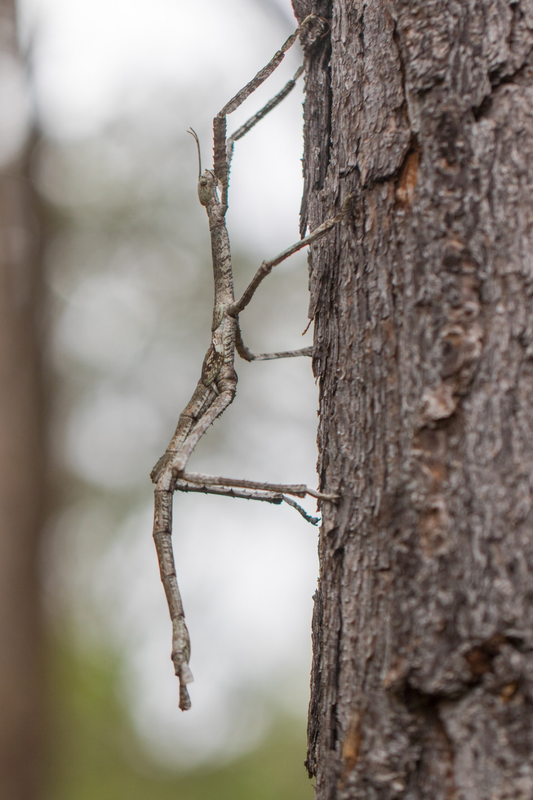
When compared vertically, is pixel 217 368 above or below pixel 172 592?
above

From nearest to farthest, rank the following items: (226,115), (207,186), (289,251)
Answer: (289,251) < (226,115) < (207,186)

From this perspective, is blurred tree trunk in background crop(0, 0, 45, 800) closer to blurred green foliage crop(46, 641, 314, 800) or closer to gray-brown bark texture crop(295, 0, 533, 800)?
blurred green foliage crop(46, 641, 314, 800)

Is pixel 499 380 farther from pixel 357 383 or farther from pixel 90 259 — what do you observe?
pixel 90 259

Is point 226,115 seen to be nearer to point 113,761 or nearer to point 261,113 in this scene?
point 261,113

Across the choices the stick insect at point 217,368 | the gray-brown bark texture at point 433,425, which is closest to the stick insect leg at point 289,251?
the stick insect at point 217,368

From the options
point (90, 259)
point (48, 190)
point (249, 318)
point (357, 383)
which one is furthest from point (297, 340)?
point (357, 383)

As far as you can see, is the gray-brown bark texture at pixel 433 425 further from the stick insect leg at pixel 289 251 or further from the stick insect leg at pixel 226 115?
the stick insect leg at pixel 226 115

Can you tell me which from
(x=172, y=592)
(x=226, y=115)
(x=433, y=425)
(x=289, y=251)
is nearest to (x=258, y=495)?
(x=172, y=592)
